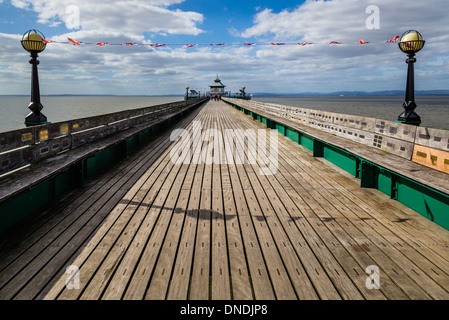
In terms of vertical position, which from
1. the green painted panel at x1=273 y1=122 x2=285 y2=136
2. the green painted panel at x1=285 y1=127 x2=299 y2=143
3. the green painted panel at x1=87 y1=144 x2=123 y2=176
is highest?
the green painted panel at x1=273 y1=122 x2=285 y2=136

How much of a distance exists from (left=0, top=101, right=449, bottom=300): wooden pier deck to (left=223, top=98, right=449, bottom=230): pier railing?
0.22 m

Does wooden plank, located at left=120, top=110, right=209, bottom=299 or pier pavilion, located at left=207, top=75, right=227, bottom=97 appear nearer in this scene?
wooden plank, located at left=120, top=110, right=209, bottom=299

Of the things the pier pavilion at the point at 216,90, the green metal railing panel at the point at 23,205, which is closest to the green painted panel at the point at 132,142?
the green metal railing panel at the point at 23,205

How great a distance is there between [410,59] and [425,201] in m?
4.55

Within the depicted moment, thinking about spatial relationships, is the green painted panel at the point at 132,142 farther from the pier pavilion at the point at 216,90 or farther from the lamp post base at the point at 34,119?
the pier pavilion at the point at 216,90

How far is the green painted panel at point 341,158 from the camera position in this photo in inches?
257

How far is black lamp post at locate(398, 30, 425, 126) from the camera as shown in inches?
282

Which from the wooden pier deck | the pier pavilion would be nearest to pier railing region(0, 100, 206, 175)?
the wooden pier deck

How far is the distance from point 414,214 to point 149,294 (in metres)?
3.78

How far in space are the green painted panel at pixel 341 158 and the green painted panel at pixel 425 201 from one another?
1682 mm

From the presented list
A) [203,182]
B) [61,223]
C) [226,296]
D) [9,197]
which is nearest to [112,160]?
[203,182]

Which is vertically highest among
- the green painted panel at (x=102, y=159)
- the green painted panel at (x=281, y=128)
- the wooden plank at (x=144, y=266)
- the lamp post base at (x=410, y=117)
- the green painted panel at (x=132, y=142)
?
the lamp post base at (x=410, y=117)

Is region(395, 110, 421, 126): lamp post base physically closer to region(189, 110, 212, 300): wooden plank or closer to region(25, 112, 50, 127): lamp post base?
region(189, 110, 212, 300): wooden plank
